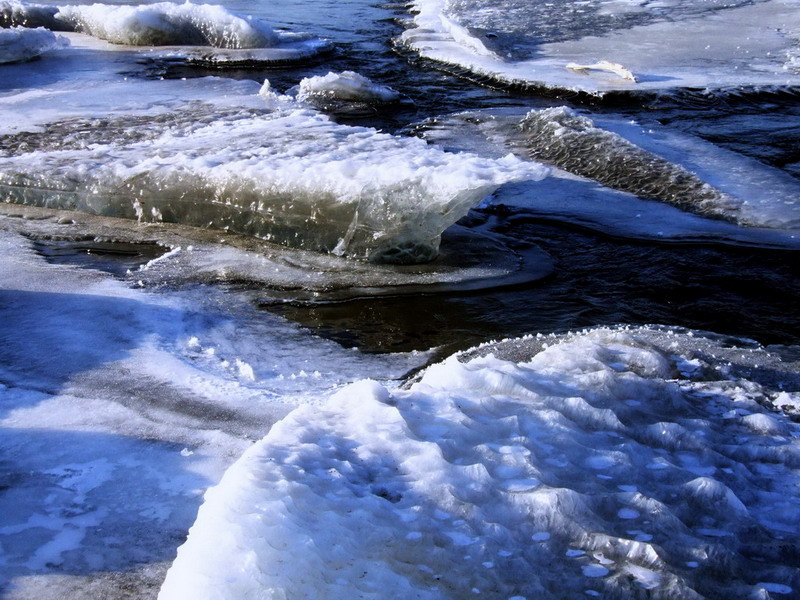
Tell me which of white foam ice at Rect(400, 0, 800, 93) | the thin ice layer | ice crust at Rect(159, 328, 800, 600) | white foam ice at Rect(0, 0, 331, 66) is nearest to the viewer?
ice crust at Rect(159, 328, 800, 600)

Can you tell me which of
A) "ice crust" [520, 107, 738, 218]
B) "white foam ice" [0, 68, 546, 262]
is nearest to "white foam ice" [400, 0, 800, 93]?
"ice crust" [520, 107, 738, 218]

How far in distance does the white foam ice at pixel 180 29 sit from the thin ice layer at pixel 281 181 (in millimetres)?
3645

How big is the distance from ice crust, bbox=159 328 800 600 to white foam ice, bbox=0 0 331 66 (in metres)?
7.03

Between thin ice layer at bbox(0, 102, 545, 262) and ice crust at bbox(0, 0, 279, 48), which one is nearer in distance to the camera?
thin ice layer at bbox(0, 102, 545, 262)

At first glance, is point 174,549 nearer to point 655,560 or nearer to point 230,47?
point 655,560

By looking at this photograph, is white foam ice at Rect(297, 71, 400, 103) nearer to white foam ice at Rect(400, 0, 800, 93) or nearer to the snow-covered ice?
the snow-covered ice

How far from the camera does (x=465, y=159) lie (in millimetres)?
3957

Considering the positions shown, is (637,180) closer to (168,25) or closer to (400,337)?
(400,337)

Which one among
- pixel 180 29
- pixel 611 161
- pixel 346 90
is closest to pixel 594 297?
pixel 611 161

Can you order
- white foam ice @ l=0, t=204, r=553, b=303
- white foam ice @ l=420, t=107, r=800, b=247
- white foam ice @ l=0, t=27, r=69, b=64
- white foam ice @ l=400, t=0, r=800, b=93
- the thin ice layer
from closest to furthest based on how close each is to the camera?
white foam ice @ l=0, t=204, r=553, b=303 < the thin ice layer < white foam ice @ l=420, t=107, r=800, b=247 < white foam ice @ l=400, t=0, r=800, b=93 < white foam ice @ l=0, t=27, r=69, b=64

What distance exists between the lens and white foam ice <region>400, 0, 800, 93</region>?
7.21 meters

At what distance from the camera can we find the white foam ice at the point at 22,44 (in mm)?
8141

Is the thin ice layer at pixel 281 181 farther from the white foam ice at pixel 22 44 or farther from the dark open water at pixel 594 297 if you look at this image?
the white foam ice at pixel 22 44

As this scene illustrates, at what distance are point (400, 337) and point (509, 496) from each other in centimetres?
149
